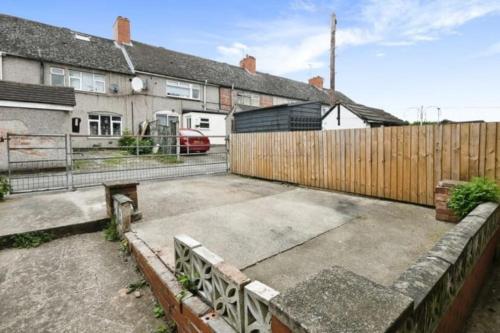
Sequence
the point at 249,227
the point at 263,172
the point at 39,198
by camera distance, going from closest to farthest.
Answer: the point at 249,227
the point at 39,198
the point at 263,172

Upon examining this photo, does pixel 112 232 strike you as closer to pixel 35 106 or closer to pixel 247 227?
pixel 247 227

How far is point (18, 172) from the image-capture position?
8633 mm

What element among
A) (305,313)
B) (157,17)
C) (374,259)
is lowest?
(374,259)

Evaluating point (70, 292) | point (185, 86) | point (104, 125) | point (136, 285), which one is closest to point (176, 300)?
point (136, 285)

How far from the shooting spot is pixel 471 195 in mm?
3445

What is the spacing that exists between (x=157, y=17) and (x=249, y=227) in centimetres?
1392

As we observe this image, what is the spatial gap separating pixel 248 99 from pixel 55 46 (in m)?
14.1

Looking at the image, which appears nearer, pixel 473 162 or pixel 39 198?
pixel 473 162

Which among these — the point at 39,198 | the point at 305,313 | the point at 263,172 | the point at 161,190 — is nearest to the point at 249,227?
the point at 305,313

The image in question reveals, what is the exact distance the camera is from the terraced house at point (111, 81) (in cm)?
→ 1345

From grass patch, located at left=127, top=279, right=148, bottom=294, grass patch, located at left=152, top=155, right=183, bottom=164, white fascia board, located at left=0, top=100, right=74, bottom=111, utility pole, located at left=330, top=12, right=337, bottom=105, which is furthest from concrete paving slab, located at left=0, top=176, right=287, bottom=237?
utility pole, located at left=330, top=12, right=337, bottom=105

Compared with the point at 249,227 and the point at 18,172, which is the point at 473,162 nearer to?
the point at 249,227

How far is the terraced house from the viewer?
1345cm

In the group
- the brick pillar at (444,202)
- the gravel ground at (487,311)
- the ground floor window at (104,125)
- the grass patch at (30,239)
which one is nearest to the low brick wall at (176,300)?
the grass patch at (30,239)
